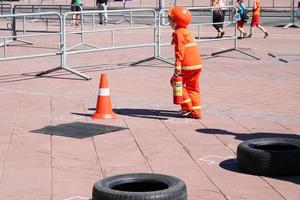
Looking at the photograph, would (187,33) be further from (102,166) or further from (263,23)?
(263,23)

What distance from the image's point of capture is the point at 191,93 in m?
10.4

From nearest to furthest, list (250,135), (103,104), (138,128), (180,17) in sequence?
(250,135) → (138,128) → (180,17) → (103,104)

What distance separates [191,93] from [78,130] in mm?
1877

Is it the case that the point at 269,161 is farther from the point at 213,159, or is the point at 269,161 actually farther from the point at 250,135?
the point at 250,135

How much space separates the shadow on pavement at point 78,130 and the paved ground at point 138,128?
0.04 feet

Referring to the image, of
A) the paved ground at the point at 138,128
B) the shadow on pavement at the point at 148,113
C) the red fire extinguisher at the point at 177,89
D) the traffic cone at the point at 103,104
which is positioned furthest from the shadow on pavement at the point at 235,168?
the traffic cone at the point at 103,104

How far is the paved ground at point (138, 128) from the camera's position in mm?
6949

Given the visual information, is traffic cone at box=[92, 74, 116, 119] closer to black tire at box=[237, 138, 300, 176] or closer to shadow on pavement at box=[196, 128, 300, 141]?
shadow on pavement at box=[196, 128, 300, 141]

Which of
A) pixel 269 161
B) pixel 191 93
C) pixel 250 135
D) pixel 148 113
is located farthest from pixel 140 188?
pixel 148 113

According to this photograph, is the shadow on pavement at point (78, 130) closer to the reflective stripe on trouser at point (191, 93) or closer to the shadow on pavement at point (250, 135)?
the reflective stripe on trouser at point (191, 93)

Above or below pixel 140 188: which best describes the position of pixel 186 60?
above

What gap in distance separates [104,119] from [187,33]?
1750 mm

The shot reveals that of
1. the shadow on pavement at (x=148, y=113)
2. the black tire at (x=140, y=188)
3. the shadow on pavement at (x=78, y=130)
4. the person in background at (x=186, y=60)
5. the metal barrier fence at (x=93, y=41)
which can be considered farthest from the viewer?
the metal barrier fence at (x=93, y=41)

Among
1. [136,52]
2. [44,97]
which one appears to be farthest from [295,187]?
[136,52]
